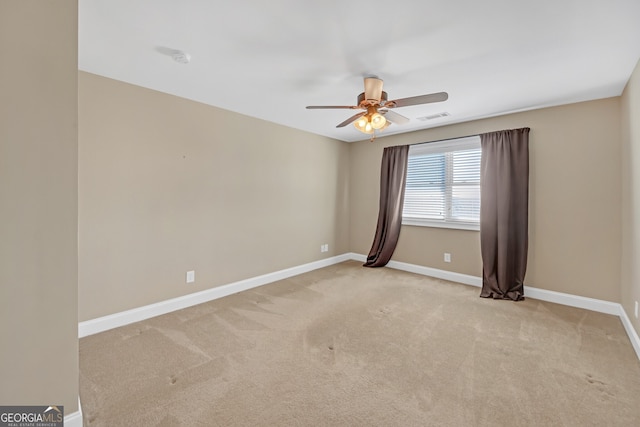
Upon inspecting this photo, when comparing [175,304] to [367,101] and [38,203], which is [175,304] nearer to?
[38,203]

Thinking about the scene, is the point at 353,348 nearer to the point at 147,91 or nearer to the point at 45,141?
the point at 45,141

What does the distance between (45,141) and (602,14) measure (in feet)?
10.5

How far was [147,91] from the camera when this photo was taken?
9.60 feet

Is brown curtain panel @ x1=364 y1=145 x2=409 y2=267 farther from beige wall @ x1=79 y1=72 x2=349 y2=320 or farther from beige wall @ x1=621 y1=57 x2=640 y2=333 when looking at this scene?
beige wall @ x1=621 y1=57 x2=640 y2=333

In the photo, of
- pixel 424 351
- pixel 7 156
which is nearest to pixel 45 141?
pixel 7 156

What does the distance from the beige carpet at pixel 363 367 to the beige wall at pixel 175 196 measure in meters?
0.49

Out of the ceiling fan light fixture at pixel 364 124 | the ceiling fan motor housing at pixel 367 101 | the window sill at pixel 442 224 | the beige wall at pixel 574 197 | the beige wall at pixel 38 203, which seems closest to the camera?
the beige wall at pixel 38 203

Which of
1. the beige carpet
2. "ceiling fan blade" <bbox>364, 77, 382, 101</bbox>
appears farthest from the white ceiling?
the beige carpet

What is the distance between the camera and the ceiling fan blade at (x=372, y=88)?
8.23ft

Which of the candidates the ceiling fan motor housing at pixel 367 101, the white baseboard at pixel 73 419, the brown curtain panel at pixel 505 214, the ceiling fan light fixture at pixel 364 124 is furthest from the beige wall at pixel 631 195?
the white baseboard at pixel 73 419

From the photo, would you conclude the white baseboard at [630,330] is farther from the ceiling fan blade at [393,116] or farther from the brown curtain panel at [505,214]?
the ceiling fan blade at [393,116]

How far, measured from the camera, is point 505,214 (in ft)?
12.1

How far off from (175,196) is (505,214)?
4.03 meters

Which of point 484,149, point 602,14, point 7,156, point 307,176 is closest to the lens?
point 7,156
